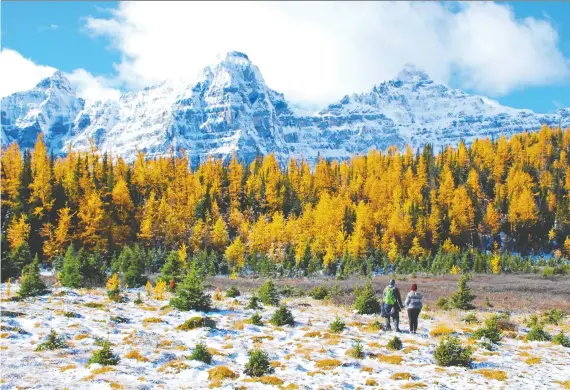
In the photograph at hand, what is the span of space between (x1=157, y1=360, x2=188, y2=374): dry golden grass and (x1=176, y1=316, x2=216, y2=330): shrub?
178 inches

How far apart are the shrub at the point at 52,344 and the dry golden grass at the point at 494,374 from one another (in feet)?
47.3

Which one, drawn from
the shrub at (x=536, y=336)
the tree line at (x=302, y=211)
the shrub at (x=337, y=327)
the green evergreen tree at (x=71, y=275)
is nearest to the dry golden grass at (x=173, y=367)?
the shrub at (x=337, y=327)

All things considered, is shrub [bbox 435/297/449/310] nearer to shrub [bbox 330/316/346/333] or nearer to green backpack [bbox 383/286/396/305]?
green backpack [bbox 383/286/396/305]

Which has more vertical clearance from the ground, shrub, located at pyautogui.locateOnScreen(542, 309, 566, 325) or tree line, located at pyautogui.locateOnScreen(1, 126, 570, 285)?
tree line, located at pyautogui.locateOnScreen(1, 126, 570, 285)

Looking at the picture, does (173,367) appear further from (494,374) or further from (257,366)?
(494,374)

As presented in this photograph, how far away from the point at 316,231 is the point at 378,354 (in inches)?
2940

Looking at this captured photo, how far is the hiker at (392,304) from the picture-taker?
19.5 m

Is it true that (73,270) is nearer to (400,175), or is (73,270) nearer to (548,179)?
(400,175)

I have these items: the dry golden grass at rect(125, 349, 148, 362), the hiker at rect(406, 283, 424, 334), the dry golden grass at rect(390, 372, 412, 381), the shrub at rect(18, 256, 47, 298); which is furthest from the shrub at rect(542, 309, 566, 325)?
the shrub at rect(18, 256, 47, 298)

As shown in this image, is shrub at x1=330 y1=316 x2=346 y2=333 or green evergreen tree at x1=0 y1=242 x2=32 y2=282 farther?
green evergreen tree at x1=0 y1=242 x2=32 y2=282

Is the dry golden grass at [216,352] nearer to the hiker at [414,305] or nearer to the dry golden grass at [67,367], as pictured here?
the dry golden grass at [67,367]

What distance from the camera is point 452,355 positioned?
49.6 feet

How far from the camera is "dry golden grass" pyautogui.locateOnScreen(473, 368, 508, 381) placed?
13797 mm

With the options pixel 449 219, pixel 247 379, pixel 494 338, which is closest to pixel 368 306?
pixel 494 338
